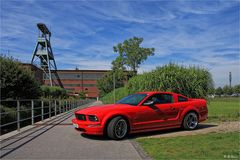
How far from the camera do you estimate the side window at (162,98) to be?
9625 millimetres

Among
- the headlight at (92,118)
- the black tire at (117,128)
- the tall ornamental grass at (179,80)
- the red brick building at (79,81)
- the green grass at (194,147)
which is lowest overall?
the green grass at (194,147)

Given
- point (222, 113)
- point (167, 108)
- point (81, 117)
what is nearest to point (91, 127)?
point (81, 117)

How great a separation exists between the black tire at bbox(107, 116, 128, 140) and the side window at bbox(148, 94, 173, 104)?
153 centimetres

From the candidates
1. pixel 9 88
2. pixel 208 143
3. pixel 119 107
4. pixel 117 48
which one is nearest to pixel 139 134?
pixel 119 107

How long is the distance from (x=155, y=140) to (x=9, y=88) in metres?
11.7

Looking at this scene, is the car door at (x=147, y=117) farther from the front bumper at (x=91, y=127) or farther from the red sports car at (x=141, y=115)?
the front bumper at (x=91, y=127)

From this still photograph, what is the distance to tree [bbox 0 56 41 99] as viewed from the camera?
54.2 feet

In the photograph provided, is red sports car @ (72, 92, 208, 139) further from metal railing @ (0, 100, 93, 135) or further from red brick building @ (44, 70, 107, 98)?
red brick building @ (44, 70, 107, 98)

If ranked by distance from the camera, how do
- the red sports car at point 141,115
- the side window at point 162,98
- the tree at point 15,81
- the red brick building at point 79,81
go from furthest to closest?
the red brick building at point 79,81 → the tree at point 15,81 → the side window at point 162,98 → the red sports car at point 141,115

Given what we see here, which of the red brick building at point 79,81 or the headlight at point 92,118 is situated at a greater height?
the red brick building at point 79,81

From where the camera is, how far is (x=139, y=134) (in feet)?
31.1

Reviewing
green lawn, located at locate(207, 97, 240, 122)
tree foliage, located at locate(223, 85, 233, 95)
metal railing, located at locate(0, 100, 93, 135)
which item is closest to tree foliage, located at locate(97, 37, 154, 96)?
green lawn, located at locate(207, 97, 240, 122)

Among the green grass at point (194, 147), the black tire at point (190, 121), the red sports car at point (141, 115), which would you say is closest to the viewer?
the green grass at point (194, 147)

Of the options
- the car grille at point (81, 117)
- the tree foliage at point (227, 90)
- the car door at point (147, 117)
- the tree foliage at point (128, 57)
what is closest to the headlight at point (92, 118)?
the car grille at point (81, 117)
